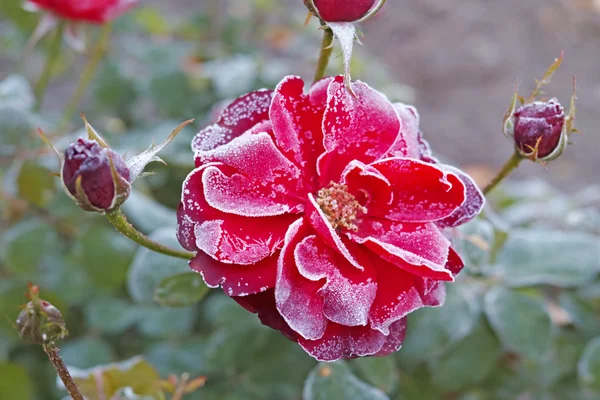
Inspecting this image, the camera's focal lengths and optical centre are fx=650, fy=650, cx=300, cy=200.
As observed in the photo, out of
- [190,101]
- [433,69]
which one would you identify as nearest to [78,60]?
[190,101]

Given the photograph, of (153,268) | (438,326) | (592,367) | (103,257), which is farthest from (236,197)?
(592,367)

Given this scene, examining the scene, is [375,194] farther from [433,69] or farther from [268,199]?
[433,69]

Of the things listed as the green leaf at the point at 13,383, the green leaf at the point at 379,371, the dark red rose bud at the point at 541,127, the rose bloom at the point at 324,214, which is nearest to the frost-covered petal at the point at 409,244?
the rose bloom at the point at 324,214

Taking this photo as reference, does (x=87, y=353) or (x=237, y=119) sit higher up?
(x=237, y=119)

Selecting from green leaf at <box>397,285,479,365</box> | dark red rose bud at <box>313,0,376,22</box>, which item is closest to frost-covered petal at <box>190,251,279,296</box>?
dark red rose bud at <box>313,0,376,22</box>

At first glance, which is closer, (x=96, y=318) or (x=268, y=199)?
(x=268, y=199)

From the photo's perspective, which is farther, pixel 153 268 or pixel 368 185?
pixel 153 268

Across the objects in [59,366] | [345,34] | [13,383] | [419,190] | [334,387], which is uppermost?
[345,34]

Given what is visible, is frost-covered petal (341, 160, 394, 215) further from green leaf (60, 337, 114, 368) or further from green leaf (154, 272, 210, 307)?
green leaf (60, 337, 114, 368)

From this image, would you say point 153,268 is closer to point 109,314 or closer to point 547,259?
point 109,314
